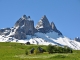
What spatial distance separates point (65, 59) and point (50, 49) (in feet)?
73.0

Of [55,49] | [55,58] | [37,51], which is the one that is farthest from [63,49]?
[55,58]

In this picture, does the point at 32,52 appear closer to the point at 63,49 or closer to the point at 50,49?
the point at 50,49

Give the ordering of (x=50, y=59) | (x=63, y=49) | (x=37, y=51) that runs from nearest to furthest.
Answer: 1. (x=50, y=59)
2. (x=37, y=51)
3. (x=63, y=49)

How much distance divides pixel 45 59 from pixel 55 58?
3305 millimetres

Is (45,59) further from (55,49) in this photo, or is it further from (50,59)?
(55,49)

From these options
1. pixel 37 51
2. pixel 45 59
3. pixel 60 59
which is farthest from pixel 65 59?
pixel 37 51

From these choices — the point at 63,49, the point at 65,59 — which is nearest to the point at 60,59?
the point at 65,59

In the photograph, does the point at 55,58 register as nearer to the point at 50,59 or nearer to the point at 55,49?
the point at 50,59

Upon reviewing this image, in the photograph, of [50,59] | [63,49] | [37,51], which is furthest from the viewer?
[63,49]

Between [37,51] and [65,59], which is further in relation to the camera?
[37,51]

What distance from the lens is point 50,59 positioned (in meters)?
51.5

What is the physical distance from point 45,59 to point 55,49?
25101mm

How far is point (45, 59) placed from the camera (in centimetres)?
5188

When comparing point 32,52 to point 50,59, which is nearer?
point 50,59
